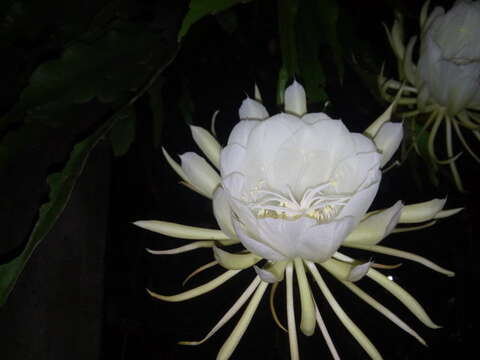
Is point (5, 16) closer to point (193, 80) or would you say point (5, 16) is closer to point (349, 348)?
point (193, 80)

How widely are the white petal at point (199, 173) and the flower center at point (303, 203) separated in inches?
1.8

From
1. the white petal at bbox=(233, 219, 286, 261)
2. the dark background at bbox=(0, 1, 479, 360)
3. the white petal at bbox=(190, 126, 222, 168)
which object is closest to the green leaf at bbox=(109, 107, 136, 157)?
the dark background at bbox=(0, 1, 479, 360)

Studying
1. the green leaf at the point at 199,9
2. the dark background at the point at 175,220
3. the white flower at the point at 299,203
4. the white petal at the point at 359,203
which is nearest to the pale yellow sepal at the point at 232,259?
the white flower at the point at 299,203

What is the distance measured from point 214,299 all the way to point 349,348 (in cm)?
30

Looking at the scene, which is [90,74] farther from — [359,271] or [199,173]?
[359,271]

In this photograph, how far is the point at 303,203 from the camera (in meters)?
0.44

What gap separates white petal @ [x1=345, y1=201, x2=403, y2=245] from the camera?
395 mm

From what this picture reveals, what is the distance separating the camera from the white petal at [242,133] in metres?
0.43

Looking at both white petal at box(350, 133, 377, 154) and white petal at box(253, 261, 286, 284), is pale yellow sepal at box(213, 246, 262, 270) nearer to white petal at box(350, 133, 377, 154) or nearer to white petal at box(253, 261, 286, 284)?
white petal at box(253, 261, 286, 284)

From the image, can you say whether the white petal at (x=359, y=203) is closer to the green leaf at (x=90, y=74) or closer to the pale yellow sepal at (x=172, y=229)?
the pale yellow sepal at (x=172, y=229)

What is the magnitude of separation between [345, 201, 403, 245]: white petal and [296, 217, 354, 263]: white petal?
0.02m

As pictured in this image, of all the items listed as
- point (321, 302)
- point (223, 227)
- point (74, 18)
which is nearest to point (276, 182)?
point (223, 227)

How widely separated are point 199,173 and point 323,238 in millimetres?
143

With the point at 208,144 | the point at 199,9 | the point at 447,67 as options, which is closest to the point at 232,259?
the point at 208,144
